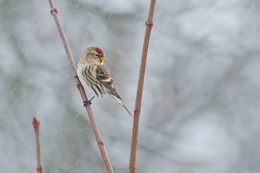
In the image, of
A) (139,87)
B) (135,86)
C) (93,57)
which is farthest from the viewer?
(135,86)

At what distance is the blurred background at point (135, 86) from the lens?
621 cm

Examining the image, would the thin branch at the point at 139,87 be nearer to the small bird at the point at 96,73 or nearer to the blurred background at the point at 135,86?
the small bird at the point at 96,73

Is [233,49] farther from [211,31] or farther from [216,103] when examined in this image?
[216,103]

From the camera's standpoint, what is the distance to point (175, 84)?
6.80 metres

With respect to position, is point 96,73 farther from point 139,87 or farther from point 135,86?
point 135,86

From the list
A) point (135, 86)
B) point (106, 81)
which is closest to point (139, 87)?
point (106, 81)

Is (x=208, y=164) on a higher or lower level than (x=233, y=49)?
lower

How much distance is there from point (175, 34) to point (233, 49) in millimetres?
1337

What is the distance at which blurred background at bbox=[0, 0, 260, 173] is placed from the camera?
20.4 ft

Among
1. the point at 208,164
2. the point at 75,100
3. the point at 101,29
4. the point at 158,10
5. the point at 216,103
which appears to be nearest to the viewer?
the point at 208,164

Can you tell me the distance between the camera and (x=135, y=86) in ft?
22.5

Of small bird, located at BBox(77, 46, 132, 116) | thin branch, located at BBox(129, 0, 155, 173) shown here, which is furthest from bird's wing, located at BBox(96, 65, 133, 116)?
thin branch, located at BBox(129, 0, 155, 173)

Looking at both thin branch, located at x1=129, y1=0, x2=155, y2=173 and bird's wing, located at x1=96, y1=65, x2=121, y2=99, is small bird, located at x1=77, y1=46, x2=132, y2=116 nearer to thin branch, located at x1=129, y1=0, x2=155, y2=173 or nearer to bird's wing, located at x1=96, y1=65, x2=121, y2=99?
bird's wing, located at x1=96, y1=65, x2=121, y2=99

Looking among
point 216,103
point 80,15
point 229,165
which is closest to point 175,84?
point 216,103
